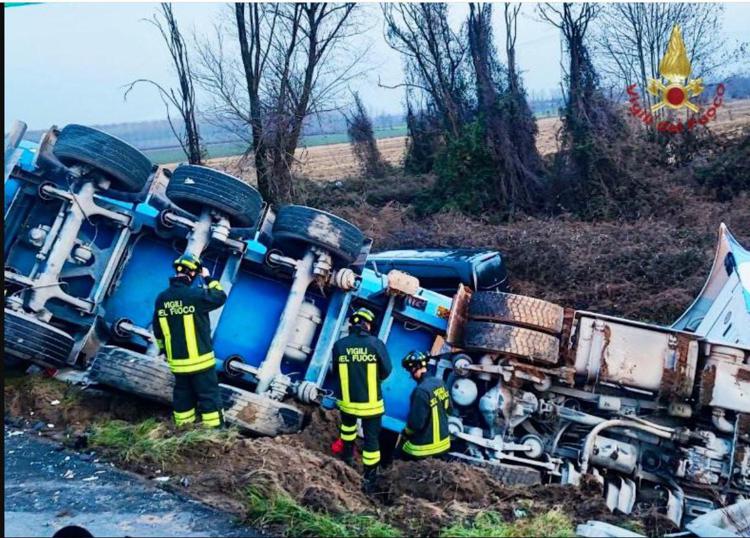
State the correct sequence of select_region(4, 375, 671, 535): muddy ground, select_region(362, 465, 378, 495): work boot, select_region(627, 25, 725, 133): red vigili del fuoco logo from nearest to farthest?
select_region(4, 375, 671, 535): muddy ground < select_region(362, 465, 378, 495): work boot < select_region(627, 25, 725, 133): red vigili del fuoco logo

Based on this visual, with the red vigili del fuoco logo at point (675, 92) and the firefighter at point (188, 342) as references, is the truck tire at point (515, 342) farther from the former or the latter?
the red vigili del fuoco logo at point (675, 92)

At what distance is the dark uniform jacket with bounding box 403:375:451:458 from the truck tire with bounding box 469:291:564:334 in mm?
626

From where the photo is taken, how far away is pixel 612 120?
14.5m

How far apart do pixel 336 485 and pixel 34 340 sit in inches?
90.9

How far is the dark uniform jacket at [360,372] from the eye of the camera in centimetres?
527

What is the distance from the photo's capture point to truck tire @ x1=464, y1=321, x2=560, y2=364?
5266mm

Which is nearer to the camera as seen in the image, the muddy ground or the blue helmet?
the muddy ground

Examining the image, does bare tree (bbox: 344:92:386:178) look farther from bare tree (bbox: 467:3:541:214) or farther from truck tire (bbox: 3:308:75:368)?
truck tire (bbox: 3:308:75:368)

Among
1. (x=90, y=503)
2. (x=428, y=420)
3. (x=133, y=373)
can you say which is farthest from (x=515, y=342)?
(x=90, y=503)

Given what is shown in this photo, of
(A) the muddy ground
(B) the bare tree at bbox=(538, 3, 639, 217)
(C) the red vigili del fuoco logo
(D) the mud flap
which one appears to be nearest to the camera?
(A) the muddy ground

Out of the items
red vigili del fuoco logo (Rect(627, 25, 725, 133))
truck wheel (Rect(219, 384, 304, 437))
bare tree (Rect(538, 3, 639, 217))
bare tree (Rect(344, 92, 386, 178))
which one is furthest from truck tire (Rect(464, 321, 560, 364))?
bare tree (Rect(344, 92, 386, 178))

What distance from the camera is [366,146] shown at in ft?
67.0

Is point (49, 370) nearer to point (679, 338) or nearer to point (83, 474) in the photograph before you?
point (83, 474)

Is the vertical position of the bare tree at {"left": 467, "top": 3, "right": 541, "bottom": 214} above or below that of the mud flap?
above
